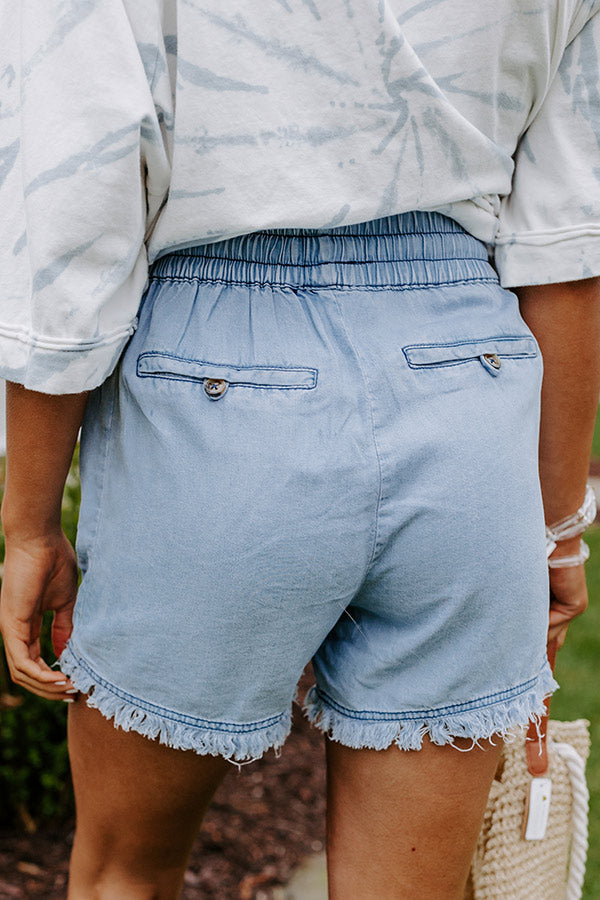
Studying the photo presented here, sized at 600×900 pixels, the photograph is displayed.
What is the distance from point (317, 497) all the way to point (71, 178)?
441 millimetres

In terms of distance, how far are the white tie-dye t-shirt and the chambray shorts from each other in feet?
0.22

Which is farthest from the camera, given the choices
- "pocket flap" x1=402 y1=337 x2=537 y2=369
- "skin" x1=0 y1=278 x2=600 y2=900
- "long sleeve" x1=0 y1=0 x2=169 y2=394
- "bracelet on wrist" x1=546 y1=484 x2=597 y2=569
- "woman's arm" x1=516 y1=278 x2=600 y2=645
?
"bracelet on wrist" x1=546 y1=484 x2=597 y2=569

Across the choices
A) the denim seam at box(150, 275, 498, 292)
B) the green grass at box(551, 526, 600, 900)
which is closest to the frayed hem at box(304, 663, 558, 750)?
the denim seam at box(150, 275, 498, 292)

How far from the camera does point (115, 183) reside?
3.70 feet

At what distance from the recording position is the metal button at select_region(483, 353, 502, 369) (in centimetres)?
127

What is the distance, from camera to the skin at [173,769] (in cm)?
132

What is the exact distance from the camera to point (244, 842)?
8.99 ft

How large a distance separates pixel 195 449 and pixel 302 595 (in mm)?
213

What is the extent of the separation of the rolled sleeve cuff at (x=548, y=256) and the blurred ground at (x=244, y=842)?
70.7 inches

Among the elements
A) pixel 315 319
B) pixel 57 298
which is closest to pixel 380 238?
pixel 315 319

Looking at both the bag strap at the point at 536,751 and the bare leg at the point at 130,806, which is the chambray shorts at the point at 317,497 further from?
the bag strap at the point at 536,751

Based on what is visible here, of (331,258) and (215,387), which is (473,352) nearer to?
(331,258)

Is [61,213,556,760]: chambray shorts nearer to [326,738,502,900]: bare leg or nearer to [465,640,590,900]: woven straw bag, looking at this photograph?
[326,738,502,900]: bare leg

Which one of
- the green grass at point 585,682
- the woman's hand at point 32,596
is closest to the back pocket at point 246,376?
the woman's hand at point 32,596
